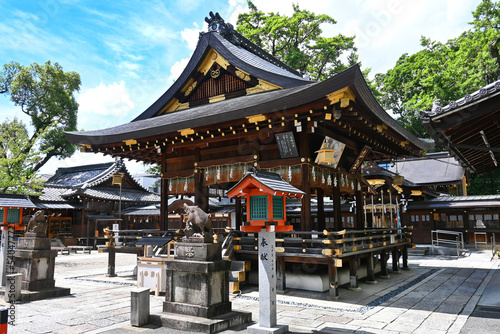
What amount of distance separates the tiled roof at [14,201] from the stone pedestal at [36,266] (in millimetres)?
1586

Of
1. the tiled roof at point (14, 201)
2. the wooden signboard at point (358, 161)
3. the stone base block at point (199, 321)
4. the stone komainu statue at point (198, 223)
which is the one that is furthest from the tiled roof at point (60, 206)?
the stone base block at point (199, 321)

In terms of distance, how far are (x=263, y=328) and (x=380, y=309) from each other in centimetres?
359

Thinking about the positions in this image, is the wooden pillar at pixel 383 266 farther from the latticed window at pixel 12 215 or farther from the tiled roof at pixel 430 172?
the tiled roof at pixel 430 172

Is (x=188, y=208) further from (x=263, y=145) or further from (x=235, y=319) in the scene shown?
(x=263, y=145)

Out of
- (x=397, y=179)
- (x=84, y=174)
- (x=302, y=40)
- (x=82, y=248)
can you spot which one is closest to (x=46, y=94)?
(x=84, y=174)

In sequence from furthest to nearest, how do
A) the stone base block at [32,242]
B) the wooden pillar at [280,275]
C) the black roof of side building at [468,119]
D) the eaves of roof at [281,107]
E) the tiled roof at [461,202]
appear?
the tiled roof at [461,202] < the wooden pillar at [280,275] < the stone base block at [32,242] < the eaves of roof at [281,107] < the black roof of side building at [468,119]

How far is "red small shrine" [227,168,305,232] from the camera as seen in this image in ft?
22.7

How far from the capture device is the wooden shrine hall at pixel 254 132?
10.5 meters

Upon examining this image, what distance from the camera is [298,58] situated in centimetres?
3550

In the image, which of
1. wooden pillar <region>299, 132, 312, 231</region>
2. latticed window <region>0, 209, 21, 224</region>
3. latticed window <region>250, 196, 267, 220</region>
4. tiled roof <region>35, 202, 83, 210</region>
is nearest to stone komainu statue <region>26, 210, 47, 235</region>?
latticed window <region>0, 209, 21, 224</region>

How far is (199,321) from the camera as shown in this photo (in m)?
6.74

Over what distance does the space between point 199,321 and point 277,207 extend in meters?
2.67

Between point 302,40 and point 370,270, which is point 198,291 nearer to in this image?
point 370,270

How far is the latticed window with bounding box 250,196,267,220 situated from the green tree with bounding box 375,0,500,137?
26.0 meters
